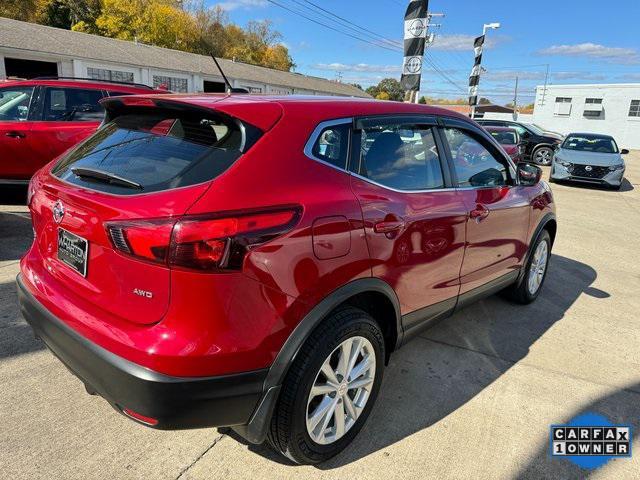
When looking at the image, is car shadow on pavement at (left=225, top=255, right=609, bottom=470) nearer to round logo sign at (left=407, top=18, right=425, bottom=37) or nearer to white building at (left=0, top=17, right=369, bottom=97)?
round logo sign at (left=407, top=18, right=425, bottom=37)

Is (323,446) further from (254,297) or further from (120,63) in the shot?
(120,63)

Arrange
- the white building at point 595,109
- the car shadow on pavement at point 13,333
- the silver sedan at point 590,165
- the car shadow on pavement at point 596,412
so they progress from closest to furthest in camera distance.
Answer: the car shadow on pavement at point 596,412 < the car shadow on pavement at point 13,333 < the silver sedan at point 590,165 < the white building at point 595,109

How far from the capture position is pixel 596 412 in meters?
2.94

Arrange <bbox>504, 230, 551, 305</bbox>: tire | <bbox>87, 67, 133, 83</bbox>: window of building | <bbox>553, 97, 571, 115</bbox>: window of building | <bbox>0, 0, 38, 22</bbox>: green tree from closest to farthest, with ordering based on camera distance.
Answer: <bbox>504, 230, 551, 305</bbox>: tire
<bbox>87, 67, 133, 83</bbox>: window of building
<bbox>0, 0, 38, 22</bbox>: green tree
<bbox>553, 97, 571, 115</bbox>: window of building

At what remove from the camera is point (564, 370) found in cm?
341

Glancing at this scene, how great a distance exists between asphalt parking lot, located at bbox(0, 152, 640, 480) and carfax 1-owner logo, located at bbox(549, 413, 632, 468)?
0.05 m

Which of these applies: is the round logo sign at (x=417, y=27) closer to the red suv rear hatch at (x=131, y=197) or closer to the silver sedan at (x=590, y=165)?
the silver sedan at (x=590, y=165)

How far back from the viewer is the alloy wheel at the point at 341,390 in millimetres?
2207

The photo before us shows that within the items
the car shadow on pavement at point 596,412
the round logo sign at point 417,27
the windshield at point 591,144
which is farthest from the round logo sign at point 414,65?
the car shadow on pavement at point 596,412

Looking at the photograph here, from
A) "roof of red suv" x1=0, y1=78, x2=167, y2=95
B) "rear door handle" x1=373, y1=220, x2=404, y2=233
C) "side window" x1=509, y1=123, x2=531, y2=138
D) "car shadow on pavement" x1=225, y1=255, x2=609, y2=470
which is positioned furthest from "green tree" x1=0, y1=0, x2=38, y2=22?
"rear door handle" x1=373, y1=220, x2=404, y2=233

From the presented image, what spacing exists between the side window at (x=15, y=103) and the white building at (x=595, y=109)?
44557 mm

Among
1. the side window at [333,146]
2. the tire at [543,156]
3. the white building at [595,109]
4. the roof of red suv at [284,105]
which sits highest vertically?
the white building at [595,109]

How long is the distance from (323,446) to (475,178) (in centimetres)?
208

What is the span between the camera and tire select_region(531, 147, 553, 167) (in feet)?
60.0
